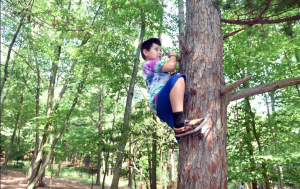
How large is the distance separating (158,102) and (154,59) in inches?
25.9

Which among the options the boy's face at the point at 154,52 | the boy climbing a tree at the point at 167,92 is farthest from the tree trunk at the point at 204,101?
the boy's face at the point at 154,52

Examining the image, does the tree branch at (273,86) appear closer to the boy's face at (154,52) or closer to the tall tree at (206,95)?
the tall tree at (206,95)

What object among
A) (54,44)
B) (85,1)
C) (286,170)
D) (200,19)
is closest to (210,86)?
(200,19)

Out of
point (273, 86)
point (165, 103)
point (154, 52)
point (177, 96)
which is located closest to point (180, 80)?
point (177, 96)

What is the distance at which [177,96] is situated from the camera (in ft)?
6.17

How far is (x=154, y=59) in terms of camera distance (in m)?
2.49

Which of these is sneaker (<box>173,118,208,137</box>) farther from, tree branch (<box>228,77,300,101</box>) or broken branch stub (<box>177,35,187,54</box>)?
broken branch stub (<box>177,35,187,54</box>)

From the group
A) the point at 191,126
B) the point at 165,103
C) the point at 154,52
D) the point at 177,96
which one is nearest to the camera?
the point at 191,126

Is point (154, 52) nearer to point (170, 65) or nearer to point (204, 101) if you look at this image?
point (170, 65)

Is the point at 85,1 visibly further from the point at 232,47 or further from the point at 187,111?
the point at 187,111

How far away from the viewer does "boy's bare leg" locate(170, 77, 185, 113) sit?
6.18ft

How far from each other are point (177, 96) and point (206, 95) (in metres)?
0.29

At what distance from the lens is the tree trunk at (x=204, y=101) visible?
5.73ft

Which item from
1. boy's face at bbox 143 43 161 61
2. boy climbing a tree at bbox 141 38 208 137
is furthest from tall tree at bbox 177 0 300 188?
boy's face at bbox 143 43 161 61
